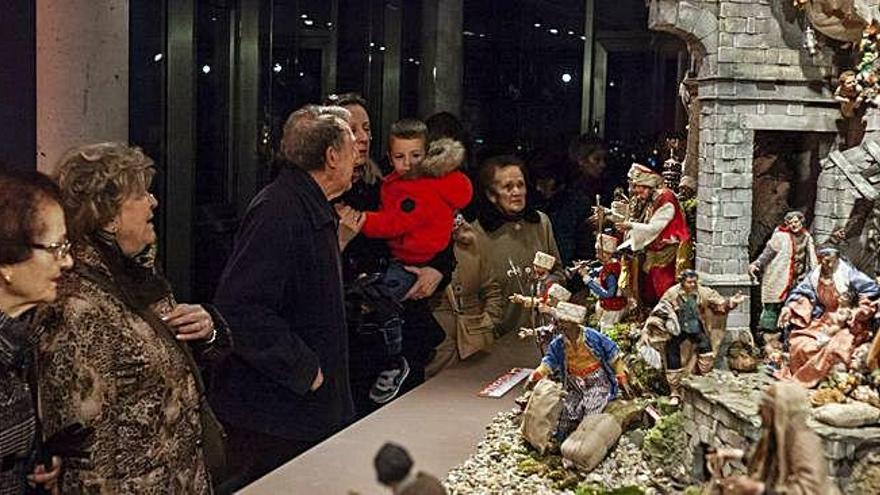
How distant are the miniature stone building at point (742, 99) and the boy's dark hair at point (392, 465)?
365cm

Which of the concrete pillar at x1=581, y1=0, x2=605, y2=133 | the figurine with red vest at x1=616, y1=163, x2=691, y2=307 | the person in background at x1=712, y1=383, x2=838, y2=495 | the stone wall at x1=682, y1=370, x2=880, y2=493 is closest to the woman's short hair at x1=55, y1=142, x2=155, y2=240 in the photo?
the person in background at x1=712, y1=383, x2=838, y2=495

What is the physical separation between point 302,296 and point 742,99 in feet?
6.90

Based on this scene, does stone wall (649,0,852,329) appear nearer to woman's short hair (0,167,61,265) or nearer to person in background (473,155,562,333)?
person in background (473,155,562,333)

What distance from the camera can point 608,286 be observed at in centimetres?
570

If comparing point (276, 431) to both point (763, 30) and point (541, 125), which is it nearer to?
point (763, 30)

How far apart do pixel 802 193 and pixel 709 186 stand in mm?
559

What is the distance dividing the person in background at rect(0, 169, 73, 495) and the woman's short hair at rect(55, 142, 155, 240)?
300 millimetres

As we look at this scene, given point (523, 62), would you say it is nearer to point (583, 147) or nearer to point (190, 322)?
point (583, 147)

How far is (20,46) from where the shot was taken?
16.8ft

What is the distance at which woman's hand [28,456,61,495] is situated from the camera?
9.86ft

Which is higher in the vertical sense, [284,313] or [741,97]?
[741,97]

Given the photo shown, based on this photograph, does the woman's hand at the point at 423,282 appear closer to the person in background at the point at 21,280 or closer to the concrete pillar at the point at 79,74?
the concrete pillar at the point at 79,74

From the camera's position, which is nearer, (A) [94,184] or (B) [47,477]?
(B) [47,477]

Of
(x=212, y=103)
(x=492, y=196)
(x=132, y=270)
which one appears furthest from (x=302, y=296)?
(x=212, y=103)
